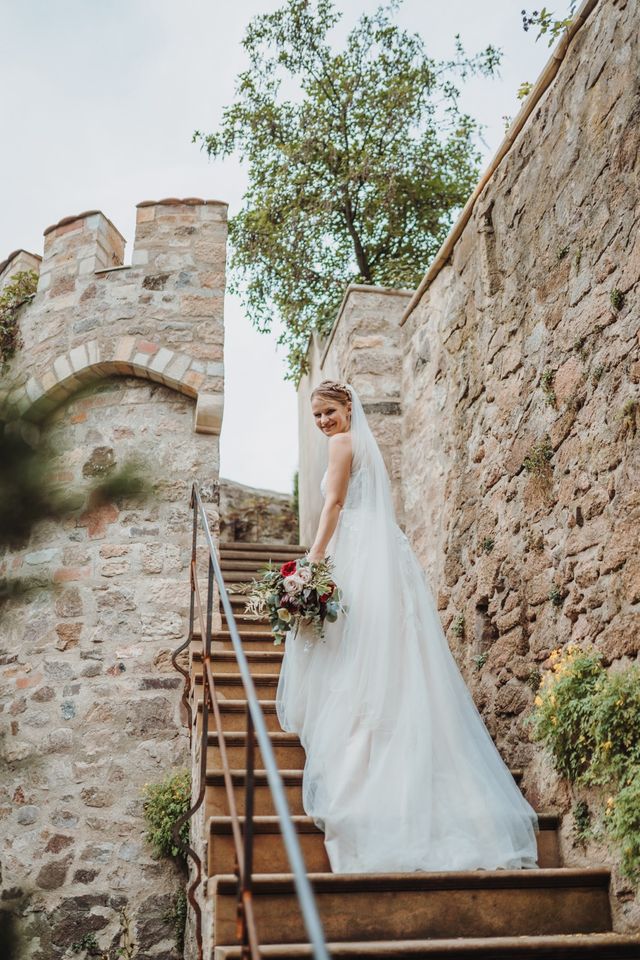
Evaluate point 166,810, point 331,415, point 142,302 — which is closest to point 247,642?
point 166,810

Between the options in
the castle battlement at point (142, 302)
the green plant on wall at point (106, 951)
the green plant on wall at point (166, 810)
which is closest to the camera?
the green plant on wall at point (106, 951)

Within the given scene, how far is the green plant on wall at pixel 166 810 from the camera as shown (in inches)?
191

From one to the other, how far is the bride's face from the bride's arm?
0.19 ft

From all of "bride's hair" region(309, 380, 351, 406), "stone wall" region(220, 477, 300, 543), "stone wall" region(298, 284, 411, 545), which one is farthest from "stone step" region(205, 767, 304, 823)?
"stone wall" region(220, 477, 300, 543)

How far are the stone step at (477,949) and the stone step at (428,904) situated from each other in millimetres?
113

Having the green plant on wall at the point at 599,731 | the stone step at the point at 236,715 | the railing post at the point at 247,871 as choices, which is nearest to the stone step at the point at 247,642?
the stone step at the point at 236,715

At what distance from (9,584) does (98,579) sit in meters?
4.02

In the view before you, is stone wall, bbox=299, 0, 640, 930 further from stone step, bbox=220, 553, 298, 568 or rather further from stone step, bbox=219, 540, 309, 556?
stone step, bbox=219, 540, 309, 556

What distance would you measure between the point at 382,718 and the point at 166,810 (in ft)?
7.35

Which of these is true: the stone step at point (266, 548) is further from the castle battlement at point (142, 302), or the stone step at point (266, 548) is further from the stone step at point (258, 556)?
the castle battlement at point (142, 302)

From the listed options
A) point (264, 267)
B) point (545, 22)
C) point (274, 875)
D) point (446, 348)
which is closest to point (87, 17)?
point (545, 22)

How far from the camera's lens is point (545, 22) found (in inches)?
171

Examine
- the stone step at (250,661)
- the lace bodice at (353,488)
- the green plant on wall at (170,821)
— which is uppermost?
the lace bodice at (353,488)

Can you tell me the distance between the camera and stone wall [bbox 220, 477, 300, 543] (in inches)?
386
